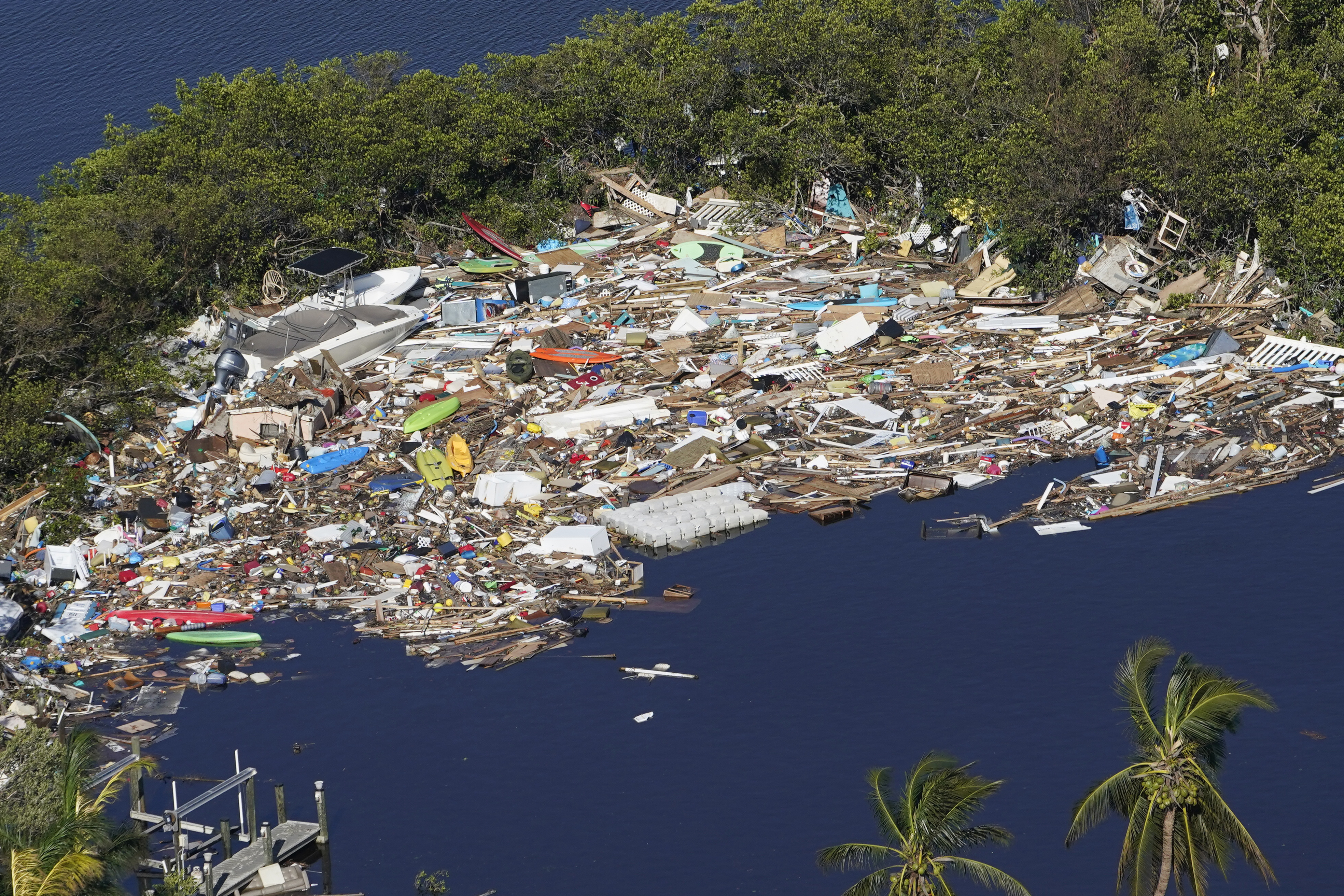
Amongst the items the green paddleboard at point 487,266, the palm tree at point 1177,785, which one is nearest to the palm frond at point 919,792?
the palm tree at point 1177,785

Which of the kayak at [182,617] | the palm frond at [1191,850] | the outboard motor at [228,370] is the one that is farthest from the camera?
the outboard motor at [228,370]

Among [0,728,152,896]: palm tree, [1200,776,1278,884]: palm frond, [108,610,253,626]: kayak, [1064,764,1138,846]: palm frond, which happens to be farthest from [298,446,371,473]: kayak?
[1200,776,1278,884]: palm frond

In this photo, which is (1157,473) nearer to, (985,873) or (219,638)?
(985,873)

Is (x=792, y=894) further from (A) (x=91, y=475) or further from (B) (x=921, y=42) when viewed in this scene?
(B) (x=921, y=42)

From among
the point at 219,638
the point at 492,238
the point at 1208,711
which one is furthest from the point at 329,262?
the point at 1208,711

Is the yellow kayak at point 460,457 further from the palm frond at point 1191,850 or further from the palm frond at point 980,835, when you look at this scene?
the palm frond at point 1191,850
